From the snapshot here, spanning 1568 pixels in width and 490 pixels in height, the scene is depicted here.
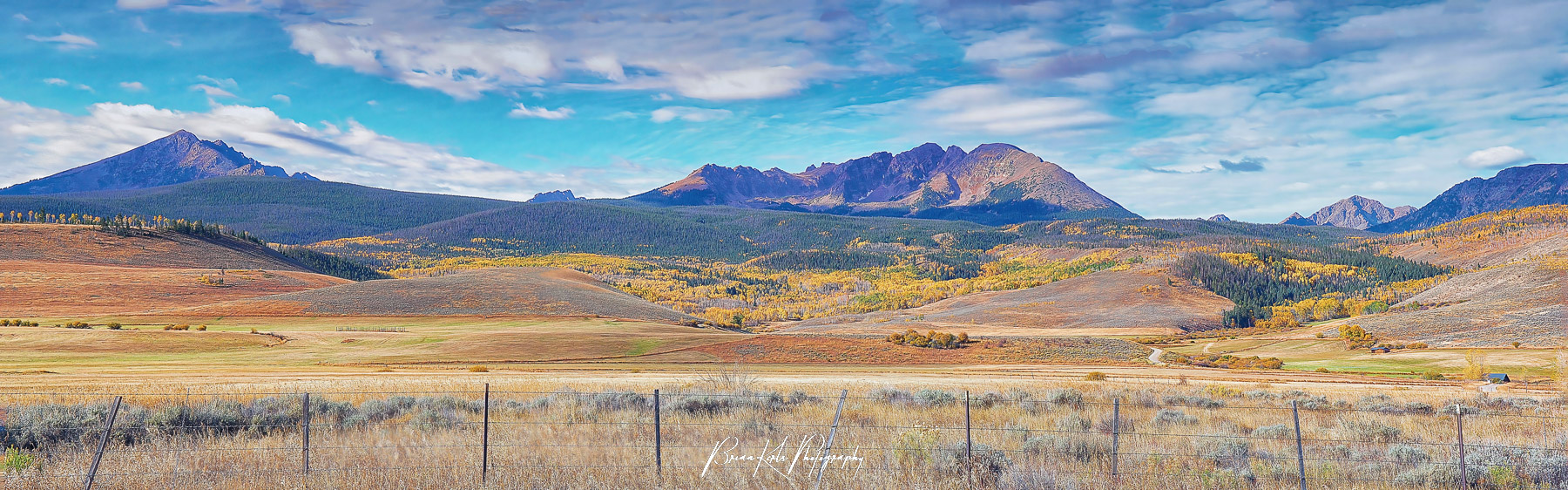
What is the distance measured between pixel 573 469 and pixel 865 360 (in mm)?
56332

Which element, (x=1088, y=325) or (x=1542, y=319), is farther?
(x=1088, y=325)

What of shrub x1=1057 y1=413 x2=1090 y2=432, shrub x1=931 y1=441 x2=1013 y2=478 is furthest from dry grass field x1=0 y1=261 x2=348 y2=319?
shrub x1=931 y1=441 x2=1013 y2=478

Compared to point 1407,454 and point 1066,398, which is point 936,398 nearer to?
point 1066,398

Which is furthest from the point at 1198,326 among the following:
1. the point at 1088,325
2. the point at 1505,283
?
the point at 1505,283

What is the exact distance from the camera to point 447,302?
365 ft

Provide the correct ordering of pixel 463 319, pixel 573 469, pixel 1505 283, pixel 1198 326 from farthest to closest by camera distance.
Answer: pixel 1198 326 < pixel 1505 283 < pixel 463 319 < pixel 573 469

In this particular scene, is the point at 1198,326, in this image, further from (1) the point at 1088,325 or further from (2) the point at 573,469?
(2) the point at 573,469

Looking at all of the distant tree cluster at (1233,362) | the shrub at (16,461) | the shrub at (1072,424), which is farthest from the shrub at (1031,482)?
the distant tree cluster at (1233,362)

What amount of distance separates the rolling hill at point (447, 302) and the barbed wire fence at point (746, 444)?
87.6m

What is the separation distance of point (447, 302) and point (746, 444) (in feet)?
350

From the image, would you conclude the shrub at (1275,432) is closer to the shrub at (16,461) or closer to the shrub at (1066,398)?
the shrub at (1066,398)

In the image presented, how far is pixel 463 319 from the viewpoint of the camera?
329ft

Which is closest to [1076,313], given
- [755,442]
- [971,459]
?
[755,442]

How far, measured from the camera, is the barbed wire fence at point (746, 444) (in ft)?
42.1
